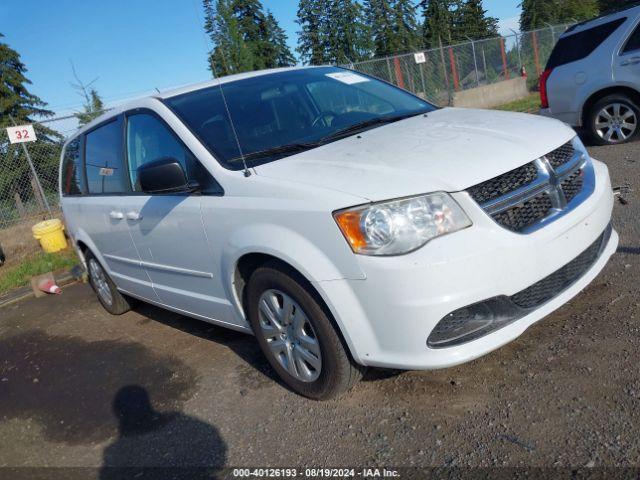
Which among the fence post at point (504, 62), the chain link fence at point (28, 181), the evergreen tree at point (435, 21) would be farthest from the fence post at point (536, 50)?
the chain link fence at point (28, 181)

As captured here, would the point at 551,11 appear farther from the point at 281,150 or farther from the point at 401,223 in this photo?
the point at 401,223

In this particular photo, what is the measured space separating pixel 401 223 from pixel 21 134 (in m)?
10.1

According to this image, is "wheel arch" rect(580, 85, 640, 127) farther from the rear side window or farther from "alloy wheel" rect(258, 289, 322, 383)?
"alloy wheel" rect(258, 289, 322, 383)

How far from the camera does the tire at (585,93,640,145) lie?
25.1 feet

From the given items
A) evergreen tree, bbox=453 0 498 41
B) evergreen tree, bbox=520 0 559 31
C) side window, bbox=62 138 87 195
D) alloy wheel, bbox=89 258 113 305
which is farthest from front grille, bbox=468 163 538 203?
evergreen tree, bbox=520 0 559 31

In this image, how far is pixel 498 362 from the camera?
3152 millimetres

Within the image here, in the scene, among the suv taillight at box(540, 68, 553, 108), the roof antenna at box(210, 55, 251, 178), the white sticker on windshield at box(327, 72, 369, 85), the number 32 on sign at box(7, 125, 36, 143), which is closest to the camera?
the roof antenna at box(210, 55, 251, 178)

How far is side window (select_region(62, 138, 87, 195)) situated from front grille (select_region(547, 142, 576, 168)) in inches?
155

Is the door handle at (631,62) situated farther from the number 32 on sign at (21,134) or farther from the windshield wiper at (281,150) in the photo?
the number 32 on sign at (21,134)

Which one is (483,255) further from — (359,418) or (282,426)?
(282,426)

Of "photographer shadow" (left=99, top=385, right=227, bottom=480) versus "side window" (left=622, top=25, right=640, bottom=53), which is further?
"side window" (left=622, top=25, right=640, bottom=53)

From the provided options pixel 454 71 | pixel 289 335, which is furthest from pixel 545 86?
pixel 454 71

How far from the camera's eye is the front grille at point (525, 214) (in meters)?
2.66

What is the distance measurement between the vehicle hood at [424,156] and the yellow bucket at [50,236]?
Answer: 25.6ft
